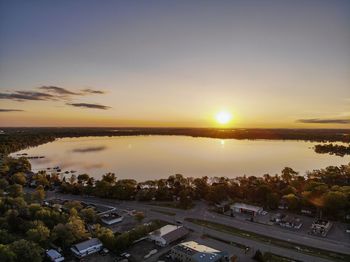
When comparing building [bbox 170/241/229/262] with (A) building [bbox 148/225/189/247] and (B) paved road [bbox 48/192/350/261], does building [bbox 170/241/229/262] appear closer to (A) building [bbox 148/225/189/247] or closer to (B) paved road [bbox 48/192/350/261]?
(A) building [bbox 148/225/189/247]

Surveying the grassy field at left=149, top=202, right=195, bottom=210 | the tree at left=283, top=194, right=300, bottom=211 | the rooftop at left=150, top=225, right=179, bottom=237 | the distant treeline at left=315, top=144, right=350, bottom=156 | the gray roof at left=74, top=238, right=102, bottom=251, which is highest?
the distant treeline at left=315, top=144, right=350, bottom=156

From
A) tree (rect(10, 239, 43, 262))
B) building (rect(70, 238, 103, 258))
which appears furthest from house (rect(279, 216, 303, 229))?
tree (rect(10, 239, 43, 262))

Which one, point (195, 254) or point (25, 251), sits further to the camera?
point (195, 254)

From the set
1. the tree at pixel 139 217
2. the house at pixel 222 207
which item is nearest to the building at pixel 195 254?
the tree at pixel 139 217

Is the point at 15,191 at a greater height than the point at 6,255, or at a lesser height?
greater

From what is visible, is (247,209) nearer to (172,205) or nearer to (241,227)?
(241,227)

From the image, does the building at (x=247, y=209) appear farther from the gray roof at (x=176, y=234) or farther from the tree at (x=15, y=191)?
the tree at (x=15, y=191)

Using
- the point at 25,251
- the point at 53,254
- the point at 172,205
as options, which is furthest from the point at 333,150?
the point at 25,251
